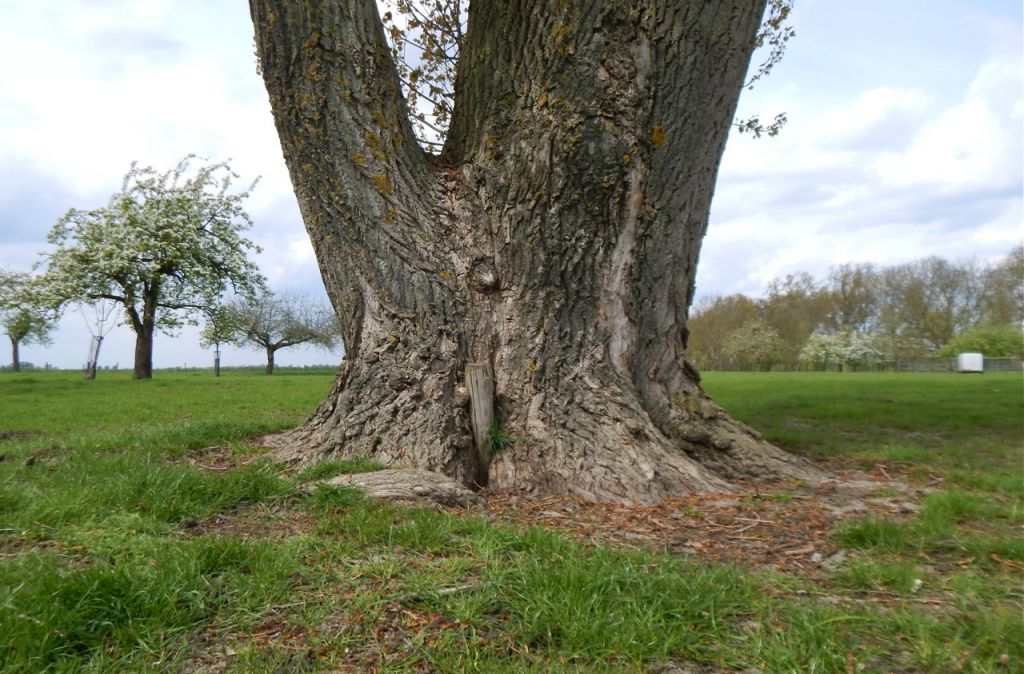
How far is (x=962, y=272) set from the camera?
47594 mm

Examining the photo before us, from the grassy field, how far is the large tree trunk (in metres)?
1.00

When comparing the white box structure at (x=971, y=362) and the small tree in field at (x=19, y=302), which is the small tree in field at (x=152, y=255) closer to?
the small tree in field at (x=19, y=302)

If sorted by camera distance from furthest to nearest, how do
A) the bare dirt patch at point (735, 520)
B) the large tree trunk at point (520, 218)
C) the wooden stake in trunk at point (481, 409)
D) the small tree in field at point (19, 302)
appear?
the small tree in field at point (19, 302), the wooden stake in trunk at point (481, 409), the large tree trunk at point (520, 218), the bare dirt patch at point (735, 520)

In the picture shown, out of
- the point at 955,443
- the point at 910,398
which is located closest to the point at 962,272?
the point at 910,398

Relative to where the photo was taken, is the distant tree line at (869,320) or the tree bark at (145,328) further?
the distant tree line at (869,320)

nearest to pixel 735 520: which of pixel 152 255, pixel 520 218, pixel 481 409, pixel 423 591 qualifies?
pixel 481 409

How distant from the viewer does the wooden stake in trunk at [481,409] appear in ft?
15.3

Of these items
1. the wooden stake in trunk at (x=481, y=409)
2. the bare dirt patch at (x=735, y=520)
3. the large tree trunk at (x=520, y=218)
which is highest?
the large tree trunk at (x=520, y=218)

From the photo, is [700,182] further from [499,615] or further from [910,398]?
[910,398]

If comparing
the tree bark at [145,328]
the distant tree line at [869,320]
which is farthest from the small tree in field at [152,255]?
the distant tree line at [869,320]

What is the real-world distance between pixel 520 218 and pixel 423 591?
301 centimetres

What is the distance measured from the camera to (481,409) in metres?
4.68

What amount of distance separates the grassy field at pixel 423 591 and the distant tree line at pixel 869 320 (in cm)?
4629

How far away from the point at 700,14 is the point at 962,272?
5506 centimetres
